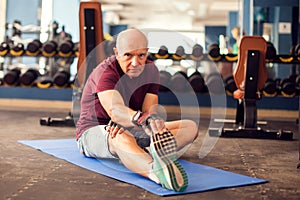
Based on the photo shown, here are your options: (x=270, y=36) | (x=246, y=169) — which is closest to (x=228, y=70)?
(x=270, y=36)

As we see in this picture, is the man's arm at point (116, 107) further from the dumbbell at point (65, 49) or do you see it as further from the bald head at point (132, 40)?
the dumbbell at point (65, 49)

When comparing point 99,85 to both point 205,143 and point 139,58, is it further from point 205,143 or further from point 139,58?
point 205,143

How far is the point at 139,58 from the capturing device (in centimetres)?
218

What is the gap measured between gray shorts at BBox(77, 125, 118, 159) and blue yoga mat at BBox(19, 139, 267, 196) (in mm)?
53

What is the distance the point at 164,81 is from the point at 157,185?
10.2 feet

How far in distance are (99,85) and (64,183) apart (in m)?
0.51

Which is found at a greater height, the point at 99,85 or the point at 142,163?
the point at 99,85

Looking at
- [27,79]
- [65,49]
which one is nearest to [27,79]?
[27,79]

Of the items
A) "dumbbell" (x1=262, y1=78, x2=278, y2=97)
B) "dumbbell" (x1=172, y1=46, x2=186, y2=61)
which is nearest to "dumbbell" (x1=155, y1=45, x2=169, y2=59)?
"dumbbell" (x1=172, y1=46, x2=186, y2=61)

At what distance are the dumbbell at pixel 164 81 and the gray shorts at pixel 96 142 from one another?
243cm

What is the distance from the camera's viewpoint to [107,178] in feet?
7.07

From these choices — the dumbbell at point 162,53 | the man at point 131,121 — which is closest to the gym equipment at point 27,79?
the dumbbell at point 162,53

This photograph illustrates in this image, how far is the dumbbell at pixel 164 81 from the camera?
A: 16.2ft

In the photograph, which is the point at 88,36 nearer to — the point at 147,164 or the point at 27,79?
the point at 27,79
